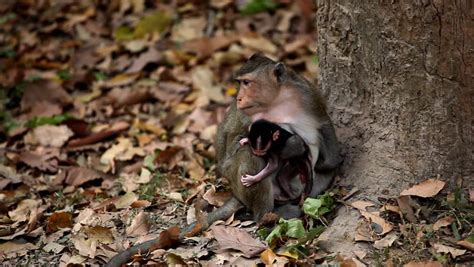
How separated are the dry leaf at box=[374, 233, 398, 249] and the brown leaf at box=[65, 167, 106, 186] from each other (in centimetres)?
301

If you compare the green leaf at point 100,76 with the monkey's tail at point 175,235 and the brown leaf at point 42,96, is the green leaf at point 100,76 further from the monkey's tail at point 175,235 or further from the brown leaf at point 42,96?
the monkey's tail at point 175,235

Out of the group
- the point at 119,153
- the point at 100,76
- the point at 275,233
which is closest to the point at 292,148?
the point at 275,233

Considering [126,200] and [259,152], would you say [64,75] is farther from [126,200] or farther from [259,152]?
[259,152]

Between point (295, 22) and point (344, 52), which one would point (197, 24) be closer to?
point (295, 22)

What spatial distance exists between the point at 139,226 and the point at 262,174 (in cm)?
101

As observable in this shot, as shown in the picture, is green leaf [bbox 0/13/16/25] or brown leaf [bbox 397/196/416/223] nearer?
brown leaf [bbox 397/196/416/223]

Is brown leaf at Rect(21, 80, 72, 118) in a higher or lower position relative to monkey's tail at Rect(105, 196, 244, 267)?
lower

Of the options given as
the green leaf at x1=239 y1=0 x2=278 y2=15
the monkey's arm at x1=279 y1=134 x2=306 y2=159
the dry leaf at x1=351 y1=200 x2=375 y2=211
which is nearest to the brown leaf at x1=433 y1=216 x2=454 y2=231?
the dry leaf at x1=351 y1=200 x2=375 y2=211

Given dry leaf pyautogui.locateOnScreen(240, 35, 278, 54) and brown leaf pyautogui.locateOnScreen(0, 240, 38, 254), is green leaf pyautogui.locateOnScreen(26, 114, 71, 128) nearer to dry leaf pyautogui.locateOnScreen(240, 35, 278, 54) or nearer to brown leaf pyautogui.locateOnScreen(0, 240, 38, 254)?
dry leaf pyautogui.locateOnScreen(240, 35, 278, 54)

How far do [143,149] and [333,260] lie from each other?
323cm

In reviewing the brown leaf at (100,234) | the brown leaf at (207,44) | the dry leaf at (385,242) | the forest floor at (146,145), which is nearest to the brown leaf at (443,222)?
the forest floor at (146,145)

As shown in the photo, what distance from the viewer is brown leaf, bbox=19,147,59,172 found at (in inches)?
282

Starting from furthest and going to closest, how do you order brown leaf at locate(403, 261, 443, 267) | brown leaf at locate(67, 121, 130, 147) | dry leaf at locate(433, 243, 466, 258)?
brown leaf at locate(67, 121, 130, 147)
dry leaf at locate(433, 243, 466, 258)
brown leaf at locate(403, 261, 443, 267)

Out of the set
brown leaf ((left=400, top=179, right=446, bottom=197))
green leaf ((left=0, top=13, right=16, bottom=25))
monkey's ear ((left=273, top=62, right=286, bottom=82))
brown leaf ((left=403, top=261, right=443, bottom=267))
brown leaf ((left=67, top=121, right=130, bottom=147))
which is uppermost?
monkey's ear ((left=273, top=62, right=286, bottom=82))
